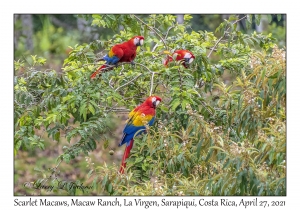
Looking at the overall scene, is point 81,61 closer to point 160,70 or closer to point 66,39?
A: point 160,70

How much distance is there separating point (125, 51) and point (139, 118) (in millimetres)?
599

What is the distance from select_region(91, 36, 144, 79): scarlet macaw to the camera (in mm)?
3697

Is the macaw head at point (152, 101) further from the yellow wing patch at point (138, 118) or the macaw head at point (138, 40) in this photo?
the macaw head at point (138, 40)

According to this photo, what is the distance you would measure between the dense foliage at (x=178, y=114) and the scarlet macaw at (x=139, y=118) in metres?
0.07

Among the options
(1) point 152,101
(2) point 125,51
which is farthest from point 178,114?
(2) point 125,51

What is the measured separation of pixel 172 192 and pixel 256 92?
0.72m

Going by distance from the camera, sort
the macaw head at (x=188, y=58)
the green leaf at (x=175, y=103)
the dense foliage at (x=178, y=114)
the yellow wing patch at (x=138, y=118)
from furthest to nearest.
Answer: the macaw head at (x=188, y=58) → the yellow wing patch at (x=138, y=118) → the green leaf at (x=175, y=103) → the dense foliage at (x=178, y=114)

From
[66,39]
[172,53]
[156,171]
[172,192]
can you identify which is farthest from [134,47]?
[66,39]

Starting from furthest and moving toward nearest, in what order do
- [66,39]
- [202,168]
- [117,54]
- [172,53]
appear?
[66,39] < [117,54] < [172,53] < [202,168]

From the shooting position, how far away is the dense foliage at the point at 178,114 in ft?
8.17

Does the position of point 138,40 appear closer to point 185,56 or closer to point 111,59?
point 111,59

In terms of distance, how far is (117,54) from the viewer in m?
3.71

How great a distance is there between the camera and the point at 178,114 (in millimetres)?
3295

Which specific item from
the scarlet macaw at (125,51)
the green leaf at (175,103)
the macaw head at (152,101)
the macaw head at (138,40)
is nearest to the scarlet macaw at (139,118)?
the macaw head at (152,101)
